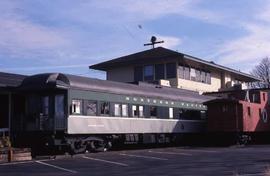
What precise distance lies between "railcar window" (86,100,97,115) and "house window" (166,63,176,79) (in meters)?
21.4

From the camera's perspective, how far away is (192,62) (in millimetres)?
48031

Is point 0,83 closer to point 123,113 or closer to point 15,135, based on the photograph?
point 15,135

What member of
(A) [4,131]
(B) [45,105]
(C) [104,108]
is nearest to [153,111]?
(C) [104,108]

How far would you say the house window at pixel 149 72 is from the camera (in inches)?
1876

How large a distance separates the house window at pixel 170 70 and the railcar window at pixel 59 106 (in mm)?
23084

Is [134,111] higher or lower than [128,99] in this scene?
lower

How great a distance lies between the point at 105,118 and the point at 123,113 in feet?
5.73

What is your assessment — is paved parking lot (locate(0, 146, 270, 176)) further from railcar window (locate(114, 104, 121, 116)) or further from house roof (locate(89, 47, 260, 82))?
house roof (locate(89, 47, 260, 82))

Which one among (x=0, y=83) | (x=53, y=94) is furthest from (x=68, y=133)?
(x=0, y=83)

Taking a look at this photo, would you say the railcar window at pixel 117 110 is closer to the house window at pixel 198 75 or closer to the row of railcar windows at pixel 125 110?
the row of railcar windows at pixel 125 110

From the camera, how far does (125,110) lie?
2795 centimetres

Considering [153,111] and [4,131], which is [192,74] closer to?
[153,111]

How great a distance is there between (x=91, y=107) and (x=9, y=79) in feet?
16.7

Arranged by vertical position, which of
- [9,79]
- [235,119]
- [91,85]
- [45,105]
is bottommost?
[235,119]
